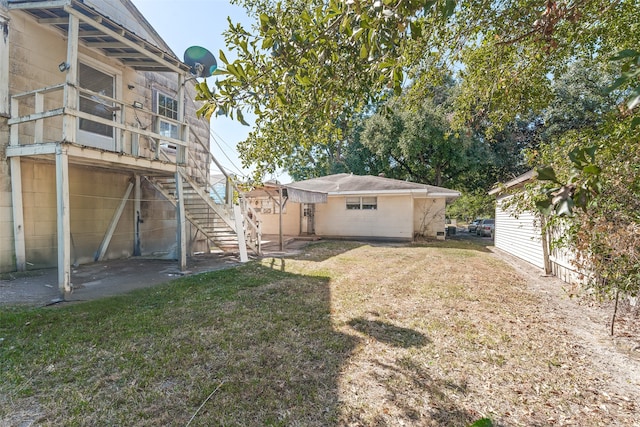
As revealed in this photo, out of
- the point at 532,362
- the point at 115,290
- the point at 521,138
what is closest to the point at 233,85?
the point at 532,362

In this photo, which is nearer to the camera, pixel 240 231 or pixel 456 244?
pixel 240 231

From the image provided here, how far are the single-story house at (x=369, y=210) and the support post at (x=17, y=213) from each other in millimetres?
8357

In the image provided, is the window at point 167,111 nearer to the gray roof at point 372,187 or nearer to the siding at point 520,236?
the gray roof at point 372,187

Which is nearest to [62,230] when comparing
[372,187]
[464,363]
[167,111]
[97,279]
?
[97,279]

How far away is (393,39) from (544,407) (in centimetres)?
320

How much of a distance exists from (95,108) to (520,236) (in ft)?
43.3

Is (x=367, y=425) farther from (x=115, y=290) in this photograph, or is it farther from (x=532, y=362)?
(x=115, y=290)

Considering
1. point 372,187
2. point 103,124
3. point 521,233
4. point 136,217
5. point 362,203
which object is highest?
point 103,124

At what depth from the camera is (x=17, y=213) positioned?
6.12 meters

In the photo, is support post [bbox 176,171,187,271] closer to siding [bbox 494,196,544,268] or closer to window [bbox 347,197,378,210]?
siding [bbox 494,196,544,268]

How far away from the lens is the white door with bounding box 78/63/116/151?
23.7 feet

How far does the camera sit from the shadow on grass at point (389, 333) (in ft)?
12.3

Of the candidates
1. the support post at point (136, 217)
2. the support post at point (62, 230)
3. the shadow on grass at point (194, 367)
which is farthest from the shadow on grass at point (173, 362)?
the support post at point (136, 217)

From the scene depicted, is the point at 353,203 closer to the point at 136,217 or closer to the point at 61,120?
the point at 136,217
